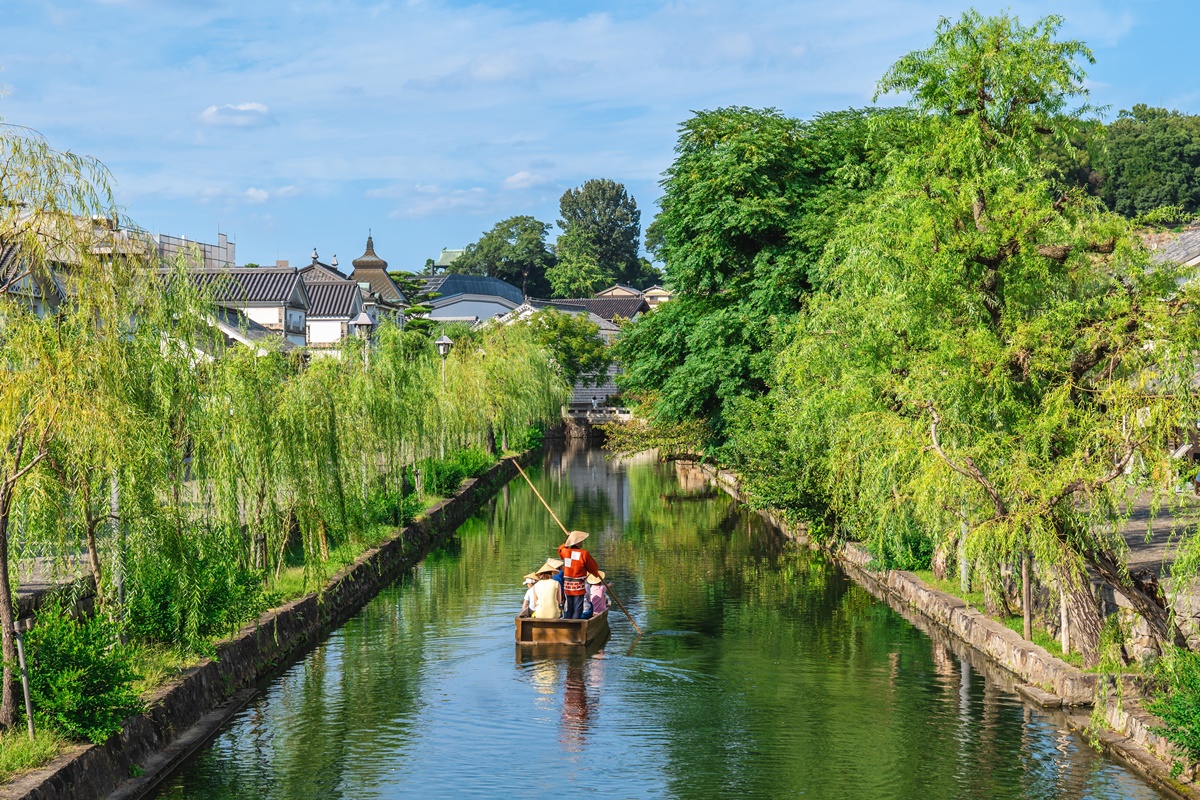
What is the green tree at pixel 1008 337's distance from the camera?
1548 centimetres

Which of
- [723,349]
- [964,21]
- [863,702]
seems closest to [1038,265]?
[964,21]

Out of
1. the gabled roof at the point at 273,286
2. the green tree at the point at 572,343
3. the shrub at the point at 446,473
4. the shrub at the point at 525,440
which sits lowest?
the shrub at the point at 446,473

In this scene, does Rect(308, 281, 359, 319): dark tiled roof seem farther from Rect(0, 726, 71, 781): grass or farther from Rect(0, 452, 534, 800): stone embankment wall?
Rect(0, 726, 71, 781): grass

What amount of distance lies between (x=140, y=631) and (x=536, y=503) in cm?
2930

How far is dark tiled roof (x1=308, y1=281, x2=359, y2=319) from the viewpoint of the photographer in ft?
246

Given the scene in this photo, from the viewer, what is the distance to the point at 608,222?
156000mm

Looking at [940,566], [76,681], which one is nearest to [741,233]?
[940,566]

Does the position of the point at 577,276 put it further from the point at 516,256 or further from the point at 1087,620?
the point at 1087,620

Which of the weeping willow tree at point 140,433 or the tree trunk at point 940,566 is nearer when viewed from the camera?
the weeping willow tree at point 140,433

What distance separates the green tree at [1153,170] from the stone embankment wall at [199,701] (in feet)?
247

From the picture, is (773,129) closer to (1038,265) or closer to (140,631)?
(1038,265)

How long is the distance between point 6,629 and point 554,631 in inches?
418

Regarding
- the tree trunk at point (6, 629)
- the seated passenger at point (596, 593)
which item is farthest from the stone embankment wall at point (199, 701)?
the seated passenger at point (596, 593)

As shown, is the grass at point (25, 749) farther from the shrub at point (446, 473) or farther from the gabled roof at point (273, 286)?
the gabled roof at point (273, 286)
